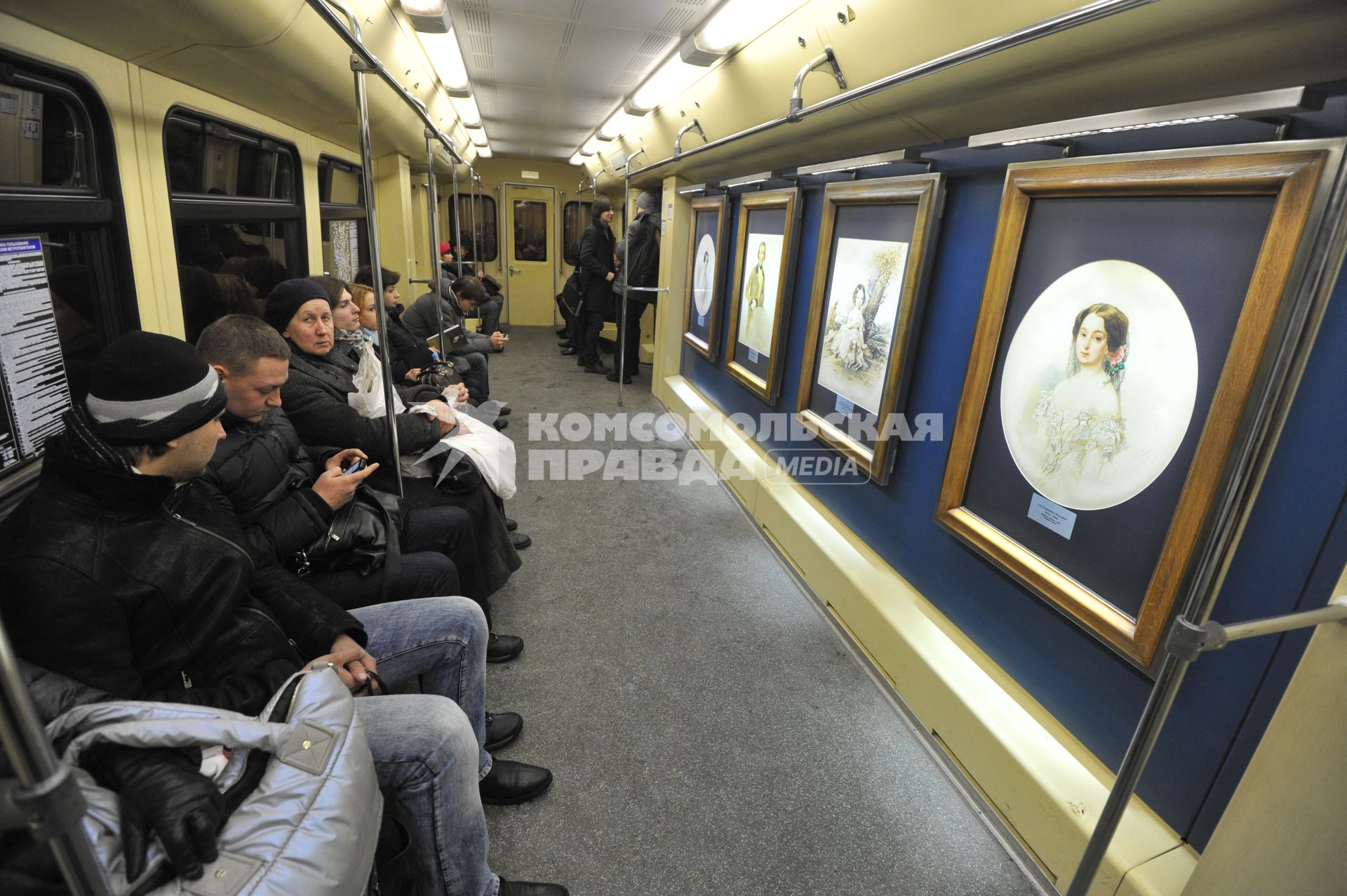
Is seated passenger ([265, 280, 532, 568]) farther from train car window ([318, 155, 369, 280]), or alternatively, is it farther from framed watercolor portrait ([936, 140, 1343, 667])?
framed watercolor portrait ([936, 140, 1343, 667])

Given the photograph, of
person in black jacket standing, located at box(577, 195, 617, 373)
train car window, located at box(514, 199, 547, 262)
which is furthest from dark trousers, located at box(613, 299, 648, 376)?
train car window, located at box(514, 199, 547, 262)

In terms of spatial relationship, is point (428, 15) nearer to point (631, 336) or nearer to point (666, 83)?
point (666, 83)

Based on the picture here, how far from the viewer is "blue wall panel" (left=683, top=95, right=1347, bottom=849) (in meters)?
1.36

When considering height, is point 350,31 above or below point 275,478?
above

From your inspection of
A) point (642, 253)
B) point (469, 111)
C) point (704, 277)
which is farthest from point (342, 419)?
point (469, 111)

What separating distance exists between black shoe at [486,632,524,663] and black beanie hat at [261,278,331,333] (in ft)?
5.07

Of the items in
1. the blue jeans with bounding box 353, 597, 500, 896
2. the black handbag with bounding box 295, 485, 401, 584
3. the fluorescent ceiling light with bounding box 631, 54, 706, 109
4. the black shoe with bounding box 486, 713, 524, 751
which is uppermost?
the fluorescent ceiling light with bounding box 631, 54, 706, 109

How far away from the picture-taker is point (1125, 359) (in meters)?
1.74

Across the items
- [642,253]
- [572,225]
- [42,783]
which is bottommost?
[42,783]

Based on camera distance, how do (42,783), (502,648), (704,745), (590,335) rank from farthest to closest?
(590,335) → (502,648) → (704,745) → (42,783)

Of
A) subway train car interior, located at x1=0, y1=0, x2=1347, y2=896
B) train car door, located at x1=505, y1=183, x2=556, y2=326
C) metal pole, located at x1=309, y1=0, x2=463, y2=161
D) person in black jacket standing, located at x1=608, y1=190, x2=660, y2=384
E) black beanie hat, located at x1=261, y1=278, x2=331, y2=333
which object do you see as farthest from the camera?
train car door, located at x1=505, y1=183, x2=556, y2=326

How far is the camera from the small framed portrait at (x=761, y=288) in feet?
12.7

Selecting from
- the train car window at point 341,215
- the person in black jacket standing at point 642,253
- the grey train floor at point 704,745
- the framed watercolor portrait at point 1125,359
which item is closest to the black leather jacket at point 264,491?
the grey train floor at point 704,745

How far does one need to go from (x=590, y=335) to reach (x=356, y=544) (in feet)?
20.6
